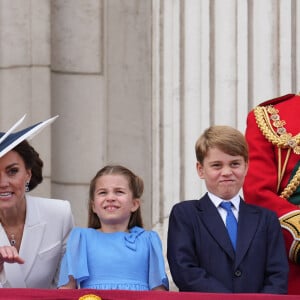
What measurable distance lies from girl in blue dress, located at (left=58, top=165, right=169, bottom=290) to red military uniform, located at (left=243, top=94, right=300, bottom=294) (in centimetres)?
54

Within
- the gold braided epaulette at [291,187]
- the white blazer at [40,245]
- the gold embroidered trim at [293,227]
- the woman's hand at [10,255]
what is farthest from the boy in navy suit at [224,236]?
the woman's hand at [10,255]

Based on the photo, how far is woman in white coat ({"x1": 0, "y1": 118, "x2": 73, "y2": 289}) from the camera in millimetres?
7488

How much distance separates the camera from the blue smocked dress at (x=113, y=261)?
7.35 meters

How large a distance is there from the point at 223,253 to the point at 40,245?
77cm

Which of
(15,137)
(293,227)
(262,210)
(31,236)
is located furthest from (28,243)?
(293,227)

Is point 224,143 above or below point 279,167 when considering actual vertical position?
above

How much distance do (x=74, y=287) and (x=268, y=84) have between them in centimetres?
242

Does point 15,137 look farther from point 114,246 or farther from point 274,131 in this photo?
point 274,131

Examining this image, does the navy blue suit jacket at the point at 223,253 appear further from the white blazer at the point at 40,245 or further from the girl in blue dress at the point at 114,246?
the white blazer at the point at 40,245

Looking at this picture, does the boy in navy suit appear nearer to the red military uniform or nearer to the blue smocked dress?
the blue smocked dress

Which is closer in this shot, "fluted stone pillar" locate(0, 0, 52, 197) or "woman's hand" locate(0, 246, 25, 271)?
"woman's hand" locate(0, 246, 25, 271)

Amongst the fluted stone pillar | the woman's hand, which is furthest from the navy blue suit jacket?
the fluted stone pillar

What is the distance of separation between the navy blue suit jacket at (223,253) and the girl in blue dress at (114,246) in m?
0.09

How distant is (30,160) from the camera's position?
762 cm
